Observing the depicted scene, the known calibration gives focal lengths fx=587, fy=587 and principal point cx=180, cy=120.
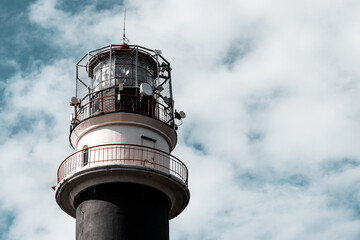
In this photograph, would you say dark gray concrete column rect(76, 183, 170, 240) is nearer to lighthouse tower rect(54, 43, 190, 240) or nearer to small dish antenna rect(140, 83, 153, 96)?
lighthouse tower rect(54, 43, 190, 240)

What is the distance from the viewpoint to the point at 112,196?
21.1 meters

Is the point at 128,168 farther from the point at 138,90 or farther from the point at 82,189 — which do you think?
the point at 138,90

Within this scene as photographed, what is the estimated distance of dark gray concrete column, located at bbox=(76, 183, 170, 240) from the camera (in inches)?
806

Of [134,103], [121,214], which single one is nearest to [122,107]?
[134,103]

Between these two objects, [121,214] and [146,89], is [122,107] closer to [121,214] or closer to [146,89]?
[146,89]

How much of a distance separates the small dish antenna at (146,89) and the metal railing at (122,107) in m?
0.29

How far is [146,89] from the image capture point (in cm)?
2342

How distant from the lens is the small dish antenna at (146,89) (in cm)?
2325

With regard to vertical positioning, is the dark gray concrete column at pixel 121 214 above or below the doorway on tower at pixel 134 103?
below

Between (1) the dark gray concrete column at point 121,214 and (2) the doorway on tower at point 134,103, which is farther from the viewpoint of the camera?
(2) the doorway on tower at point 134,103

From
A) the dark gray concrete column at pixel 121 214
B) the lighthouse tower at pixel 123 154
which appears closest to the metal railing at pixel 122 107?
the lighthouse tower at pixel 123 154

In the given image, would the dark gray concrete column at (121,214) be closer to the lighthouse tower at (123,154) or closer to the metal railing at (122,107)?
the lighthouse tower at (123,154)

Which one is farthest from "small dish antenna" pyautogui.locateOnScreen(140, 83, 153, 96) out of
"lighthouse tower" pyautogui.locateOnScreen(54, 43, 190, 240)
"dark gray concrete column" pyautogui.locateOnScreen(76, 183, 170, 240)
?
"dark gray concrete column" pyautogui.locateOnScreen(76, 183, 170, 240)

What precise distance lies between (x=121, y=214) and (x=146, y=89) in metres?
5.34
